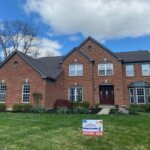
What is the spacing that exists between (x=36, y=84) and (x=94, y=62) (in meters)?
8.88

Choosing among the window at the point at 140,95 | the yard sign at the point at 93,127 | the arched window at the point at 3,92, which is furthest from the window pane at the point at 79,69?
the yard sign at the point at 93,127

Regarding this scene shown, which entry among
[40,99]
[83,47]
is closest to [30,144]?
[40,99]

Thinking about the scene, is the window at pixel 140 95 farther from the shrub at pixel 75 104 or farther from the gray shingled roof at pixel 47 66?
the gray shingled roof at pixel 47 66

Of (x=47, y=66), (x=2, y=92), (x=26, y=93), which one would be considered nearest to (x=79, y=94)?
(x=47, y=66)

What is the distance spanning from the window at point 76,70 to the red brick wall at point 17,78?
6053 millimetres

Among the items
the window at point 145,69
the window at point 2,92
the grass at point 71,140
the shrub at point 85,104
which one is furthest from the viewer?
the window at point 145,69

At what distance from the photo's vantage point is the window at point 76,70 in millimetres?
29328

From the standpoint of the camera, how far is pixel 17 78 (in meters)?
26.0

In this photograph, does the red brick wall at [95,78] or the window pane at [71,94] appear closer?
the red brick wall at [95,78]

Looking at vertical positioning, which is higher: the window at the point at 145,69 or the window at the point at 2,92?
the window at the point at 145,69

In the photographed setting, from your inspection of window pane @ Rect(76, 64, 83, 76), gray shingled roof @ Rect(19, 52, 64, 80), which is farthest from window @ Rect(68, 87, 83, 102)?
gray shingled roof @ Rect(19, 52, 64, 80)

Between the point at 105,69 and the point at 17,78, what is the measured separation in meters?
11.4

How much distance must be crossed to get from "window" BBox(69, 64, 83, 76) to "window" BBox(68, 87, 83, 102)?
6.56 feet

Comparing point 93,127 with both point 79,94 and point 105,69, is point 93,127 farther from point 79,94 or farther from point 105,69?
point 105,69
